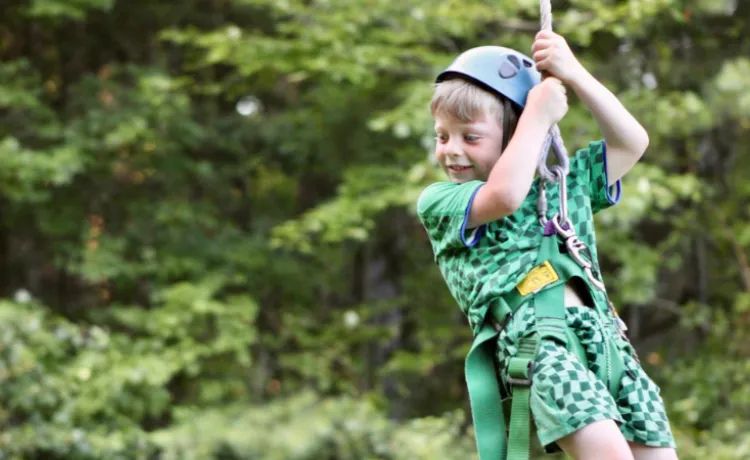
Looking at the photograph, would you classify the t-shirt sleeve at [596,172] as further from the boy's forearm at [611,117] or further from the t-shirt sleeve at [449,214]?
the t-shirt sleeve at [449,214]

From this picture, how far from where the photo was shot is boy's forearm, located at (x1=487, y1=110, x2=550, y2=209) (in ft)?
6.15

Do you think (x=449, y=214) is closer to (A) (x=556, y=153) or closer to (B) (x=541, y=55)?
(A) (x=556, y=153)

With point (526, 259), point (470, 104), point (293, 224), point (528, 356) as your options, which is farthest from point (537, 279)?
point (293, 224)

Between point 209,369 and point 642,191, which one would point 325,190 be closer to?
point 209,369

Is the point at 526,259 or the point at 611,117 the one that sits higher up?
the point at 611,117

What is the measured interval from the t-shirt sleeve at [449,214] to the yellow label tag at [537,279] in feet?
0.43

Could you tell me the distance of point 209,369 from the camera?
8.15 meters

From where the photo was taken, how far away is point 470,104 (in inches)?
78.3

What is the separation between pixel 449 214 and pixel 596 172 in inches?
14.1

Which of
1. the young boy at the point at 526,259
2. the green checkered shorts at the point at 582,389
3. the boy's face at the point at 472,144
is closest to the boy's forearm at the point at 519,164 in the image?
the young boy at the point at 526,259

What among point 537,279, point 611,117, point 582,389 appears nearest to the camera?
point 582,389

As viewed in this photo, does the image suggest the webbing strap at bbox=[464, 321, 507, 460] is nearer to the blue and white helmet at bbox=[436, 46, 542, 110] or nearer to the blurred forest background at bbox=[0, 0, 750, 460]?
the blue and white helmet at bbox=[436, 46, 542, 110]

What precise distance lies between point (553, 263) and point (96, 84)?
6752 millimetres

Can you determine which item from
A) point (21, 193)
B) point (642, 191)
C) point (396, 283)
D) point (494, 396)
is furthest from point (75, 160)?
point (494, 396)
